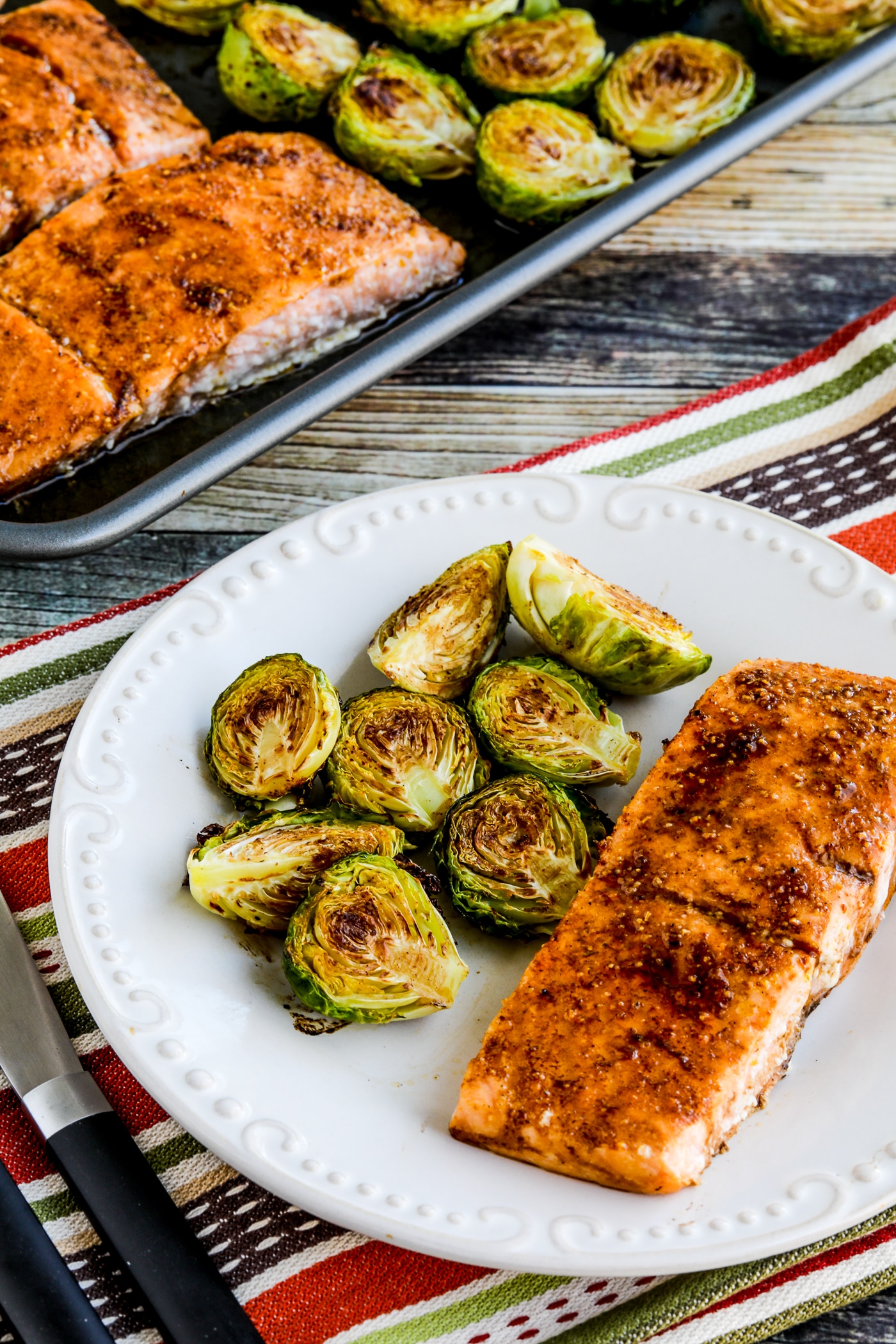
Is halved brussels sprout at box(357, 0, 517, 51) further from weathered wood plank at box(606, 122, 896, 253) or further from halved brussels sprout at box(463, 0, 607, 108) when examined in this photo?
weathered wood plank at box(606, 122, 896, 253)

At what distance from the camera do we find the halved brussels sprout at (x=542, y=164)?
4.17m

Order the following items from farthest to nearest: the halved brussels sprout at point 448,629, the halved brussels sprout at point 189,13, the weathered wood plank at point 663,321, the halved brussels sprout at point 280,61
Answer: the halved brussels sprout at point 189,13 < the halved brussels sprout at point 280,61 < the weathered wood plank at point 663,321 < the halved brussels sprout at point 448,629

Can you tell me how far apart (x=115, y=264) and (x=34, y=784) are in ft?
5.73

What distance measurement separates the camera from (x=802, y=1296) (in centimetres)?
257

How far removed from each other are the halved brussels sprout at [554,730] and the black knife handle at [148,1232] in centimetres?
121

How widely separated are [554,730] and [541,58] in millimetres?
2909

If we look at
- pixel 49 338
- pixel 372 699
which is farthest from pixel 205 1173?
pixel 49 338

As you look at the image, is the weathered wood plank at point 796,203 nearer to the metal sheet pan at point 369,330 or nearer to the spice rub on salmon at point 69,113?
the metal sheet pan at point 369,330

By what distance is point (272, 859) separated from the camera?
8.61ft

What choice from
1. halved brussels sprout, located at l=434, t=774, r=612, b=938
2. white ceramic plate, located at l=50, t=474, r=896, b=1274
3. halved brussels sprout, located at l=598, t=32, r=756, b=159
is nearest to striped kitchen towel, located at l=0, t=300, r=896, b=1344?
white ceramic plate, located at l=50, t=474, r=896, b=1274

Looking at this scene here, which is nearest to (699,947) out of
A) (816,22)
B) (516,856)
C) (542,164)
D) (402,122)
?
(516,856)

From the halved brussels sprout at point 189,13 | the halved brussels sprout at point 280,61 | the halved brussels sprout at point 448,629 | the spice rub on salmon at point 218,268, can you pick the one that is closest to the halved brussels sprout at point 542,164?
the spice rub on salmon at point 218,268

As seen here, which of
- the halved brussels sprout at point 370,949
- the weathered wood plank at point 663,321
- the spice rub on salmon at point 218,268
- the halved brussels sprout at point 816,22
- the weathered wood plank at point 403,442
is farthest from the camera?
the halved brussels sprout at point 816,22

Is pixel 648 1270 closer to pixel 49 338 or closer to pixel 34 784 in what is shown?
pixel 34 784
